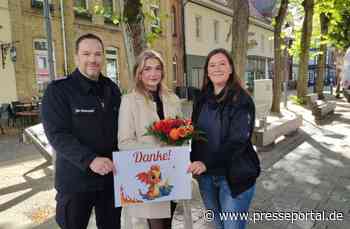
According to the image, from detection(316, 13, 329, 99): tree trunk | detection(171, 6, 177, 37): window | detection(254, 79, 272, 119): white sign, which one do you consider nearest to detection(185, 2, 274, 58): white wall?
detection(171, 6, 177, 37): window

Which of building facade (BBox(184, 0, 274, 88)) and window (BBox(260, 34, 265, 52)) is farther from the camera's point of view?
window (BBox(260, 34, 265, 52))

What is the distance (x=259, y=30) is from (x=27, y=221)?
111 ft

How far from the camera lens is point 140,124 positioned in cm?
244

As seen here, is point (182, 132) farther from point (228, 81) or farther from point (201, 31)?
point (201, 31)

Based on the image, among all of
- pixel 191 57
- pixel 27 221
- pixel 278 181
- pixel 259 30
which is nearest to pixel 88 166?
pixel 27 221

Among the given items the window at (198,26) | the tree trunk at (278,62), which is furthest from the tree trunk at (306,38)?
the window at (198,26)

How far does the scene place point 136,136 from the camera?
245 cm

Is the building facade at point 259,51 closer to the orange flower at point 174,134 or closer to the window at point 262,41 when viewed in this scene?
the window at point 262,41

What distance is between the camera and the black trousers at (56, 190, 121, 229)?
236 cm

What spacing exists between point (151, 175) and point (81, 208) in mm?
602

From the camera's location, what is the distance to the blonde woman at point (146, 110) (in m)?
2.41

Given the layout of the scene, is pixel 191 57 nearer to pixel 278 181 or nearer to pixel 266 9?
pixel 278 181

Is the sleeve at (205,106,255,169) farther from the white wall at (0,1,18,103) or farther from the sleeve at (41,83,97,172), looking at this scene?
the white wall at (0,1,18,103)

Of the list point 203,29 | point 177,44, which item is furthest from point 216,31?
point 177,44
